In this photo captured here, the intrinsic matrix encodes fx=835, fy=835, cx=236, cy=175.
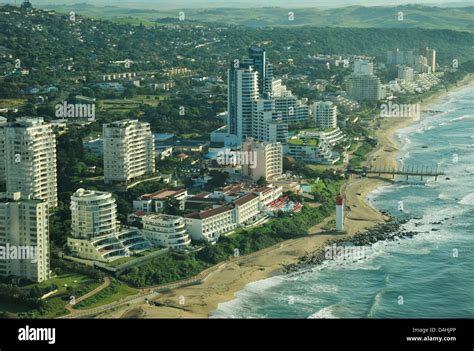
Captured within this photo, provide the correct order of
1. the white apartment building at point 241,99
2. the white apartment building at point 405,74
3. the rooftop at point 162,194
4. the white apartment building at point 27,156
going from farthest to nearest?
the white apartment building at point 405,74 < the white apartment building at point 241,99 < the rooftop at point 162,194 < the white apartment building at point 27,156

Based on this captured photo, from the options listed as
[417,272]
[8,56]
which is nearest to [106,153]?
[417,272]

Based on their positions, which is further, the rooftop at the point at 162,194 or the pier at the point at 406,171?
the pier at the point at 406,171

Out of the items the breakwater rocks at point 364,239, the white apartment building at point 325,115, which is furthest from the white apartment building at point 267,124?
the breakwater rocks at point 364,239

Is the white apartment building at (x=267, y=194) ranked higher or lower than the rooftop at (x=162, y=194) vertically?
lower

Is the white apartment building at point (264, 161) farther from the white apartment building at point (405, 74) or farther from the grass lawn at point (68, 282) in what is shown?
the white apartment building at point (405, 74)

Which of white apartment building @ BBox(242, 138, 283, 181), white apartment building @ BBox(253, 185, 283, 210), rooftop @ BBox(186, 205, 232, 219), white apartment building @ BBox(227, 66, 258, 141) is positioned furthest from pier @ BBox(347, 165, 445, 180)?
rooftop @ BBox(186, 205, 232, 219)

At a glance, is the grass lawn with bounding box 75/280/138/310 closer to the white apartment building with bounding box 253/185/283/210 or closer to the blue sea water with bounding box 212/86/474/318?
the blue sea water with bounding box 212/86/474/318
